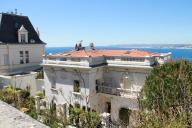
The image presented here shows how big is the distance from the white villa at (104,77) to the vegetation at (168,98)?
4.32 meters

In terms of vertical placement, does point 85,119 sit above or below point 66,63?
below

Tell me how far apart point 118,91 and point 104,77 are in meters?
2.41

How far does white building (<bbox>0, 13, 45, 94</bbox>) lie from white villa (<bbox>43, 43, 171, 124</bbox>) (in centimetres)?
772

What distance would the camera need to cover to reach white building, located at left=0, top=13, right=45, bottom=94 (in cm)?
3675

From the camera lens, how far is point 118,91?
26.8m

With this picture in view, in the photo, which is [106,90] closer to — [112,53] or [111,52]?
[112,53]

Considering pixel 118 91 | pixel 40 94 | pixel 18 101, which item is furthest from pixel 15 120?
pixel 40 94

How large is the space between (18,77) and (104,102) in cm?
1132

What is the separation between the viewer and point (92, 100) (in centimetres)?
2717

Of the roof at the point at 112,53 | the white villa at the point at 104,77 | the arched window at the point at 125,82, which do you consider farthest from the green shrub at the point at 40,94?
the arched window at the point at 125,82

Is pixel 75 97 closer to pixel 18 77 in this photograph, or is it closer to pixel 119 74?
pixel 119 74

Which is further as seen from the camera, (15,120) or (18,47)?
(18,47)

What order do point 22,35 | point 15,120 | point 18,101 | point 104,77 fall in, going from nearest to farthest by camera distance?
point 15,120
point 18,101
point 104,77
point 22,35

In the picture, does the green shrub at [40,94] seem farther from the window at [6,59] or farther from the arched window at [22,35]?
the arched window at [22,35]
